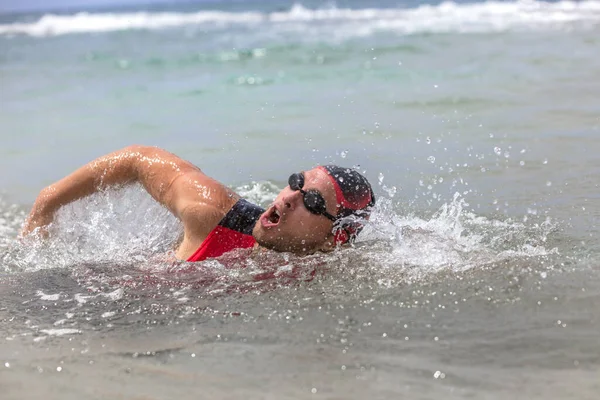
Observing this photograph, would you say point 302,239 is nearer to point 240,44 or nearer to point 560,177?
point 560,177

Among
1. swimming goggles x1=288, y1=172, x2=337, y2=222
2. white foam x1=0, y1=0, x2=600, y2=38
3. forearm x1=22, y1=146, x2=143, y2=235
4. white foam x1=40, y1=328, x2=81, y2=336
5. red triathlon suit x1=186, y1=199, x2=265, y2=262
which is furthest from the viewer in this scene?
white foam x1=0, y1=0, x2=600, y2=38

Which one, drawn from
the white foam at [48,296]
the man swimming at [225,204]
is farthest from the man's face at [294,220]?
the white foam at [48,296]

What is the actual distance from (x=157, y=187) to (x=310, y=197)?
3.58 feet

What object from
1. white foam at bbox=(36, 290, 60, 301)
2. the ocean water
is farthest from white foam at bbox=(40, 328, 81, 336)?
white foam at bbox=(36, 290, 60, 301)

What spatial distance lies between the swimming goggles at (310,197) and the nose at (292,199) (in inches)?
0.8

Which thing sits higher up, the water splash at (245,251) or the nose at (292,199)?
the nose at (292,199)

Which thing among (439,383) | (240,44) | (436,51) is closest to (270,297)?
(439,383)

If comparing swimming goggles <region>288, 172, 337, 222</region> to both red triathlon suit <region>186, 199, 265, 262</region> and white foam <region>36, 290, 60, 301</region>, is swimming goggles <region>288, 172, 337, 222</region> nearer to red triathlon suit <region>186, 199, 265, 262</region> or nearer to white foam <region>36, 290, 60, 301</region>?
red triathlon suit <region>186, 199, 265, 262</region>

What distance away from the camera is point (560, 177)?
6.06m

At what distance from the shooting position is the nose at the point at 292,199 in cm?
406

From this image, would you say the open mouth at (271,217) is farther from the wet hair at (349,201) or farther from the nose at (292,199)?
the wet hair at (349,201)

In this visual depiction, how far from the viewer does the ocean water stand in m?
3.12

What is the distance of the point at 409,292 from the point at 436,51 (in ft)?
41.7

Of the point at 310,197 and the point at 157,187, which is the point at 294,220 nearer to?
the point at 310,197
